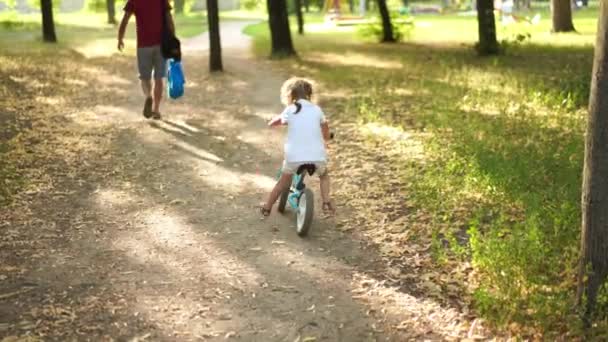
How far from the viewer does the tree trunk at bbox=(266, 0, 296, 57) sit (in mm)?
19266

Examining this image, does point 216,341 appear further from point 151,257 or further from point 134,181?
point 134,181

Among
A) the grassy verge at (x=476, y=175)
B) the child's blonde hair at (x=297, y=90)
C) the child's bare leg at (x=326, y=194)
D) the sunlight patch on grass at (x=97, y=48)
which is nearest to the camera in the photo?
the grassy verge at (x=476, y=175)

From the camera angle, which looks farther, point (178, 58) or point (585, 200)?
point (178, 58)

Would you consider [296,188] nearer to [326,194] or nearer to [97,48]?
[326,194]

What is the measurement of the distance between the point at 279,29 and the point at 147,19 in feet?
31.8

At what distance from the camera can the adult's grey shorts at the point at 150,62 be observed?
10.2 meters

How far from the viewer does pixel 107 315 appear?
15.3 ft

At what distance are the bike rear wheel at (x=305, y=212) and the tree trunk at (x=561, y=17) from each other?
23943 mm

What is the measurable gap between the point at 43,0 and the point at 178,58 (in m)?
→ 16.7

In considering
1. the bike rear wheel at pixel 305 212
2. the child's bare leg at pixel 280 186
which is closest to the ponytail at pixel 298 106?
the child's bare leg at pixel 280 186

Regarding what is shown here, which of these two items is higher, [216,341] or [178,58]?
[178,58]

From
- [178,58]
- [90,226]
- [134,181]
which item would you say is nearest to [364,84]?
[178,58]

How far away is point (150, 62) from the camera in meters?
10.3

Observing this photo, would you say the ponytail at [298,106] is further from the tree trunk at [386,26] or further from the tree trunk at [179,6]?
the tree trunk at [179,6]
